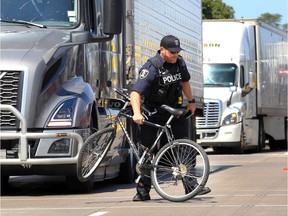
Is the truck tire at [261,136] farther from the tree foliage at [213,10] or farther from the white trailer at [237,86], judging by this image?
the tree foliage at [213,10]

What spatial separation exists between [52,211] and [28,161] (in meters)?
1.06

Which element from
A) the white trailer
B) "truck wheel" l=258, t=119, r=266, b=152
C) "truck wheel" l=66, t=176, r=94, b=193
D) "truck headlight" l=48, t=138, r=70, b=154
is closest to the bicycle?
"truck headlight" l=48, t=138, r=70, b=154

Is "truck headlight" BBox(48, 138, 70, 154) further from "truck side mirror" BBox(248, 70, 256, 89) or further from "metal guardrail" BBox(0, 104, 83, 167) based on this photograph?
"truck side mirror" BBox(248, 70, 256, 89)

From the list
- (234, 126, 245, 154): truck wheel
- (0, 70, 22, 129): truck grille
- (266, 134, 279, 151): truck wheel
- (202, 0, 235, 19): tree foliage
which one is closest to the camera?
(0, 70, 22, 129): truck grille

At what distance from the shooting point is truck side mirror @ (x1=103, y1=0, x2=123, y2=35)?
1215 cm

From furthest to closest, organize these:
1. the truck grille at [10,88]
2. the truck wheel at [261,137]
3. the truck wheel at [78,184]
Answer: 1. the truck wheel at [261,137]
2. the truck wheel at [78,184]
3. the truck grille at [10,88]

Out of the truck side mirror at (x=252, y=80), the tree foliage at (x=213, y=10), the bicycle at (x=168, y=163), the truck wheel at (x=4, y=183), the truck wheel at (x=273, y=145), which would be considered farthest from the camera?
the tree foliage at (x=213, y=10)

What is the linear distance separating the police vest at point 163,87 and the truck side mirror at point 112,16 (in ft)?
2.67

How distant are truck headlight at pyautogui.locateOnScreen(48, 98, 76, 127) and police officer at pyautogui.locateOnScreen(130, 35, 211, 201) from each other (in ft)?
3.12

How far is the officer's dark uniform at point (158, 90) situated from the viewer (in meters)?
11.7

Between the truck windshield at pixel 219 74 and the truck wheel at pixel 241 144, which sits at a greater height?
the truck windshield at pixel 219 74

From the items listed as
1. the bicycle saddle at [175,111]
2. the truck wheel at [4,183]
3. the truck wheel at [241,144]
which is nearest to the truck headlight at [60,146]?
the bicycle saddle at [175,111]

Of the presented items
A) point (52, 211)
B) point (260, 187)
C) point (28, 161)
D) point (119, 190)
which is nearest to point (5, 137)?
point (28, 161)

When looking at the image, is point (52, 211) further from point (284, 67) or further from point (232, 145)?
point (284, 67)
